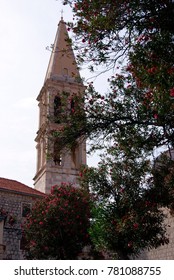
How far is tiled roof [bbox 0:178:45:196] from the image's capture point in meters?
29.1

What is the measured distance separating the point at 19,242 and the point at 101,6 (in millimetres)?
22532

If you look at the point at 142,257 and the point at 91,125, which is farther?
the point at 142,257

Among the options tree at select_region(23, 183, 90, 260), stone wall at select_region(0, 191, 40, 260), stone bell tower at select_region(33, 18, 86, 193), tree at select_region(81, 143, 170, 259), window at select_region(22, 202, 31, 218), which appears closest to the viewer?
tree at select_region(81, 143, 170, 259)

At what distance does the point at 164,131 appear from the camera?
9898 millimetres

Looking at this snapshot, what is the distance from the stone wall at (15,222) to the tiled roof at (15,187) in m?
0.31

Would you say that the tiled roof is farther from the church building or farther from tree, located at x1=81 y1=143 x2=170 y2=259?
tree, located at x1=81 y1=143 x2=170 y2=259

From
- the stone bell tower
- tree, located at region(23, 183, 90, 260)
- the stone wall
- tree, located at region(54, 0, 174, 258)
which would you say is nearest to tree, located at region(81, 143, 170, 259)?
tree, located at region(54, 0, 174, 258)

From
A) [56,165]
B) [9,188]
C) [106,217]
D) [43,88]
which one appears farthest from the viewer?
[43,88]

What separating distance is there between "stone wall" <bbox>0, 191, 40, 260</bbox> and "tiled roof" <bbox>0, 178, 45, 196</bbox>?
307 millimetres

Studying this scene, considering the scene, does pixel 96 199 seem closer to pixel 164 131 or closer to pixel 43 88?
pixel 164 131

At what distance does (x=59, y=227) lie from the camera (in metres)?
20.5

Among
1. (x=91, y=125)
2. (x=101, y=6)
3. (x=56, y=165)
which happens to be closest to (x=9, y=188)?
(x=56, y=165)

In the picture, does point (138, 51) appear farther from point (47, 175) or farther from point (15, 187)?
point (47, 175)

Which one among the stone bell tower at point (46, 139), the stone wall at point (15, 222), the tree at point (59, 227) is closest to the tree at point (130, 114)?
the tree at point (59, 227)
